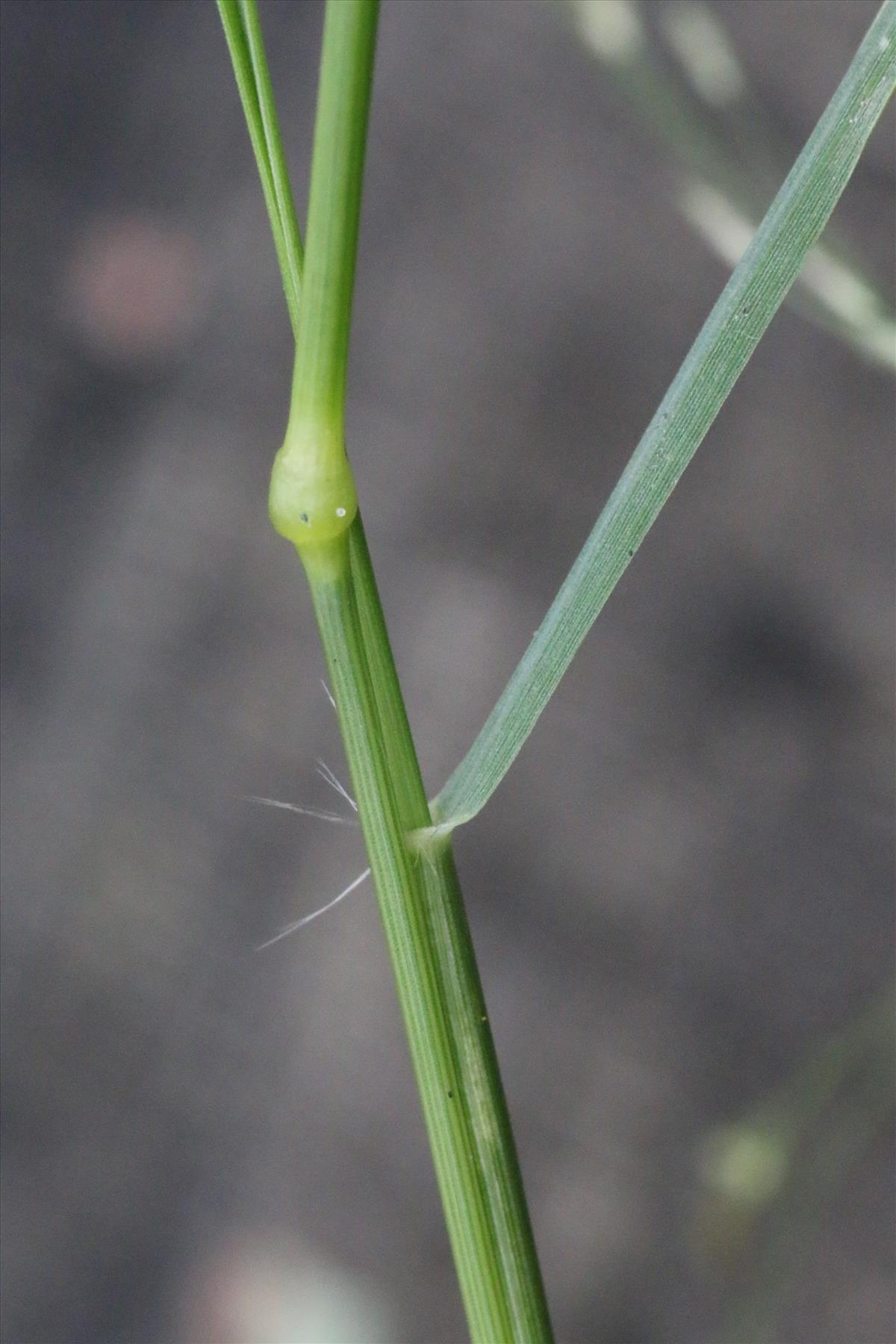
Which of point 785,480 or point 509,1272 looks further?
point 785,480

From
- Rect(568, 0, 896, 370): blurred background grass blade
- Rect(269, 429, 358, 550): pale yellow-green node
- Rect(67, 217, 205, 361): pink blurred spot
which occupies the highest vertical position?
Rect(568, 0, 896, 370): blurred background grass blade

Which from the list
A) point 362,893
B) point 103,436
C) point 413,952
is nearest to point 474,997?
point 413,952

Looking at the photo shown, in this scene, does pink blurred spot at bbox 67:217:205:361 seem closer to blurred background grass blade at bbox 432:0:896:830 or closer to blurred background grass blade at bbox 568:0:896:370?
blurred background grass blade at bbox 568:0:896:370

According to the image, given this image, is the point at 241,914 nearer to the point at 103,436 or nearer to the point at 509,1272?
the point at 103,436

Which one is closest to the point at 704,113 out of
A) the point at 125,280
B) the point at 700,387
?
the point at 125,280

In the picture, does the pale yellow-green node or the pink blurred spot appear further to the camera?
the pink blurred spot

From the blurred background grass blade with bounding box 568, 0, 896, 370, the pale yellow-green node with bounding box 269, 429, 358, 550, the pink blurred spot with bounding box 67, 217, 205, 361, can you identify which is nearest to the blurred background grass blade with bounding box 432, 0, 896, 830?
the pale yellow-green node with bounding box 269, 429, 358, 550

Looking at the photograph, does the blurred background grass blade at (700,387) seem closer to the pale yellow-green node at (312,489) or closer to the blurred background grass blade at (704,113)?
the pale yellow-green node at (312,489)
